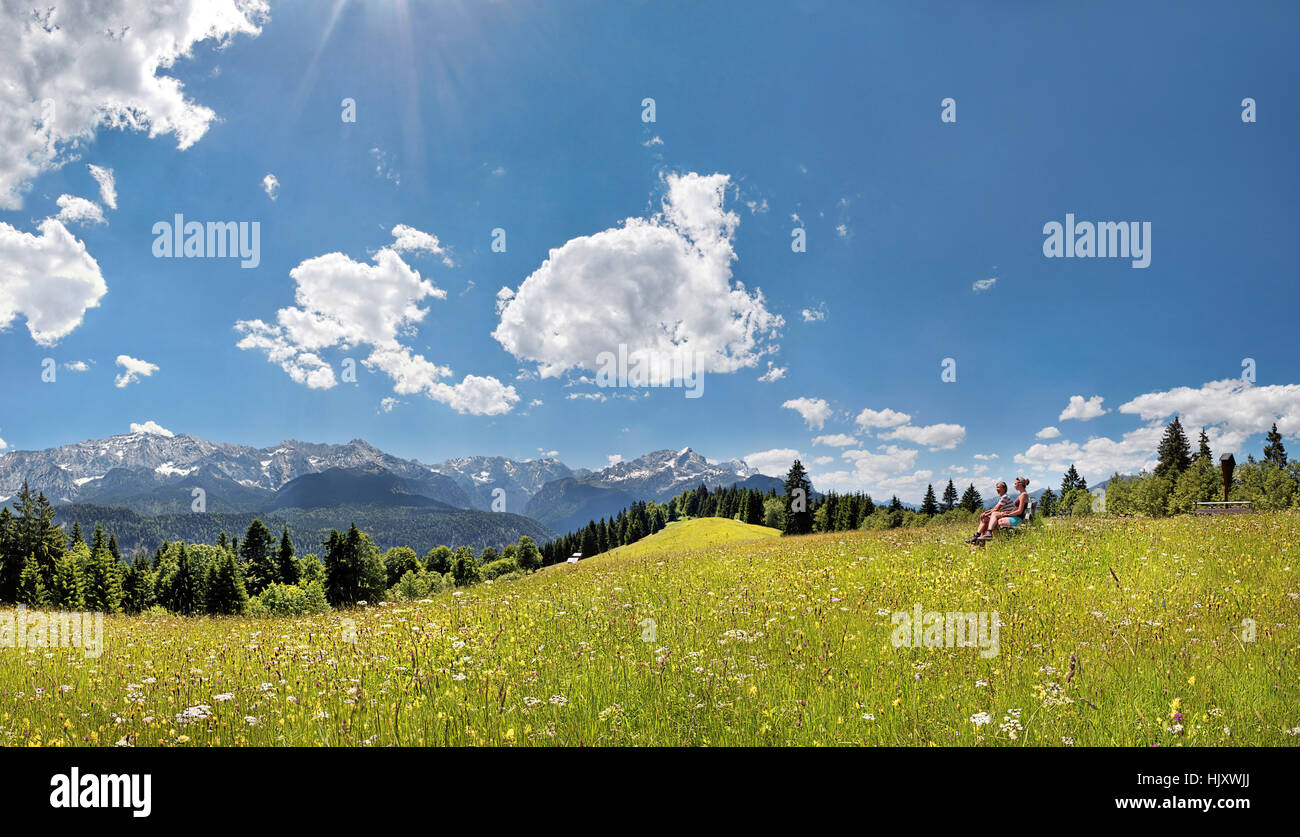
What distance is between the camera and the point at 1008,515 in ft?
49.0

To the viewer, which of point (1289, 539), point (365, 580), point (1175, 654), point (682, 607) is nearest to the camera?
point (1175, 654)

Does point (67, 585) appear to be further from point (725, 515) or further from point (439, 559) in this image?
point (725, 515)

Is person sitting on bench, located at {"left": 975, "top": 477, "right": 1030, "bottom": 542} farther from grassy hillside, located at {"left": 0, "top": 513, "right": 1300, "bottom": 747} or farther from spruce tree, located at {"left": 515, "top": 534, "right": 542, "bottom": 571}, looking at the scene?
spruce tree, located at {"left": 515, "top": 534, "right": 542, "bottom": 571}

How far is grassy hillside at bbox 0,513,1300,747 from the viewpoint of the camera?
16.3 feet

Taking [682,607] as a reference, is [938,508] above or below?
below

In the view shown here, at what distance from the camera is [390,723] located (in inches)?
203

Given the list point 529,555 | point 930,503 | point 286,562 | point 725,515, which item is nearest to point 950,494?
point 930,503

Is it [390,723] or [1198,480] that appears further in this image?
[1198,480]

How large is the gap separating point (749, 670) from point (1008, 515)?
12.4m

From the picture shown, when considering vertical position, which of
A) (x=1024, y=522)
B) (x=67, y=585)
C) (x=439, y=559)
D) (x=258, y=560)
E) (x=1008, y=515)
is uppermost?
(x=1008, y=515)
